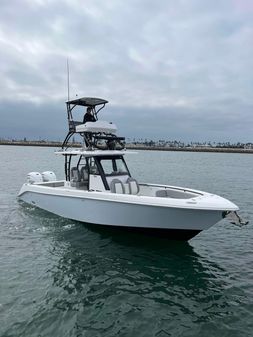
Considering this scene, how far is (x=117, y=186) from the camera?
11.6m

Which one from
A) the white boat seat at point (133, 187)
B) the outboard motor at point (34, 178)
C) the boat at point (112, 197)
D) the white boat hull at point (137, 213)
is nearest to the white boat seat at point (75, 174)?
the boat at point (112, 197)

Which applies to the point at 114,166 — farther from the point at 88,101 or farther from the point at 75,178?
the point at 88,101

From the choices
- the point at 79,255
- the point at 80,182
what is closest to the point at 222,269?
the point at 79,255

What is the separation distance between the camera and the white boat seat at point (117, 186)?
11.6 metres

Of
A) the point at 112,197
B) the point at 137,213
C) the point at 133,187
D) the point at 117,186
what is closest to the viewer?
the point at 137,213

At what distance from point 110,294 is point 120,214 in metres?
3.29

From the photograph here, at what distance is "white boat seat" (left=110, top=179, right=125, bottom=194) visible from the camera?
37.9 feet

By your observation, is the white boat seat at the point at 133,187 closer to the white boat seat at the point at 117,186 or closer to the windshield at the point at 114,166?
the white boat seat at the point at 117,186

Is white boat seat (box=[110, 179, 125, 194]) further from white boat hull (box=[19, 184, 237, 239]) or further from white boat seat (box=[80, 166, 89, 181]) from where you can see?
white boat seat (box=[80, 166, 89, 181])

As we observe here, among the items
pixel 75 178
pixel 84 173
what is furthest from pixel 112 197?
pixel 75 178

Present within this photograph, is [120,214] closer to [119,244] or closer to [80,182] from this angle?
[119,244]

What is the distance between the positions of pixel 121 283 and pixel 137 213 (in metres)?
2.54

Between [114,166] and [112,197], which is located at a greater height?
[114,166]

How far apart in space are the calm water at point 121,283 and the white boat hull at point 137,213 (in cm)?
65
